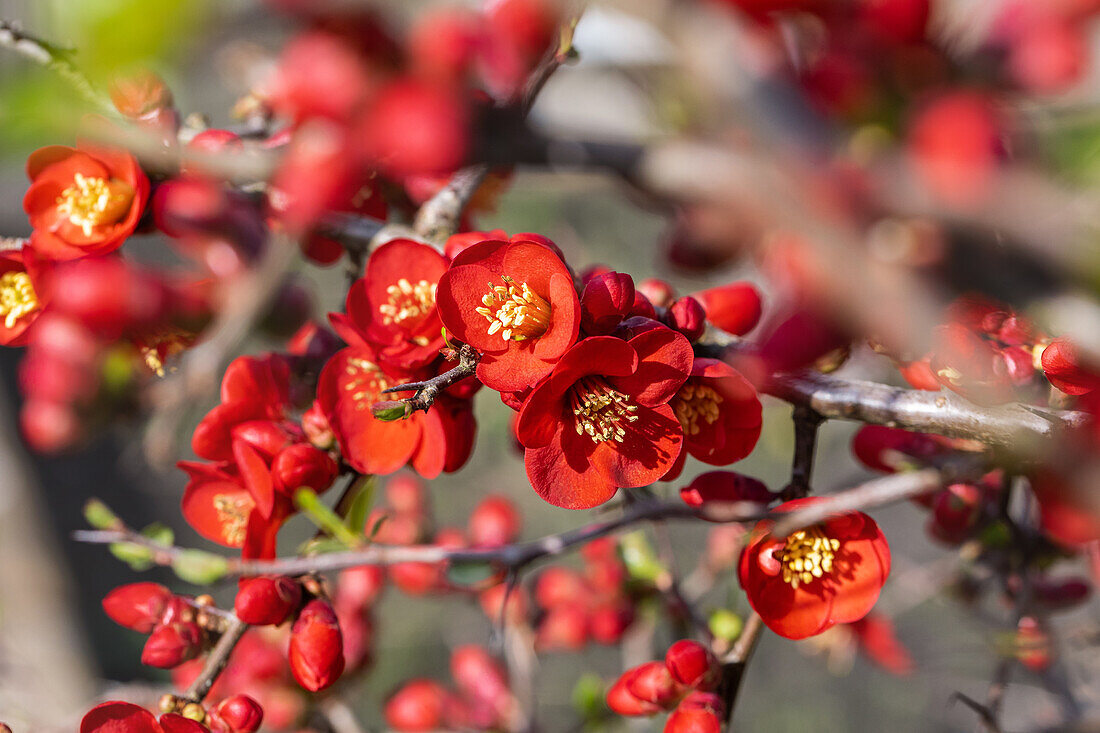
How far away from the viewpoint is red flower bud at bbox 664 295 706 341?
56 cm

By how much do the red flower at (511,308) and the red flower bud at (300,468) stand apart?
0.21 meters

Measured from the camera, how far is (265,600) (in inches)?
24.0

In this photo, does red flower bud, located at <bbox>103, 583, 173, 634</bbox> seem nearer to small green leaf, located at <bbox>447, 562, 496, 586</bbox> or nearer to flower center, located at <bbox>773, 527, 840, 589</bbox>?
small green leaf, located at <bbox>447, 562, 496, 586</bbox>

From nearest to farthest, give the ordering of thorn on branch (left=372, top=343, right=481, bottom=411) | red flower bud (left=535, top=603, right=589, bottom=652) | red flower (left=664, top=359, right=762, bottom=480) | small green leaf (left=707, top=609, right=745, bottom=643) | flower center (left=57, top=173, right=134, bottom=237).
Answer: thorn on branch (left=372, top=343, right=481, bottom=411) < red flower (left=664, top=359, right=762, bottom=480) < flower center (left=57, top=173, right=134, bottom=237) < small green leaf (left=707, top=609, right=745, bottom=643) < red flower bud (left=535, top=603, right=589, bottom=652)

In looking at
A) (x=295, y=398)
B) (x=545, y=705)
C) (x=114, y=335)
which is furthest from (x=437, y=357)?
(x=545, y=705)

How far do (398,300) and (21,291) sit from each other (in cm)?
36

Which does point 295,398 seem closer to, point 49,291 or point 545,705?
point 49,291

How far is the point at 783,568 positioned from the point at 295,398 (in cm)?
48

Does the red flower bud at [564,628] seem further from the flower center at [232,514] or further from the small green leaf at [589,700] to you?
the flower center at [232,514]

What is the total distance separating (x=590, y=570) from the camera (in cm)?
133

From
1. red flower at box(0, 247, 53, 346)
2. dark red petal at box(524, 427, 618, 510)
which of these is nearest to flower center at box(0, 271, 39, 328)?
red flower at box(0, 247, 53, 346)

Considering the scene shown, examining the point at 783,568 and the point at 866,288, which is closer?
the point at 866,288

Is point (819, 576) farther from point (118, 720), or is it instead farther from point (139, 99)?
point (139, 99)

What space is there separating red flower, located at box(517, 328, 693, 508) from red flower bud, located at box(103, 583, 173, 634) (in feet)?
1.31
